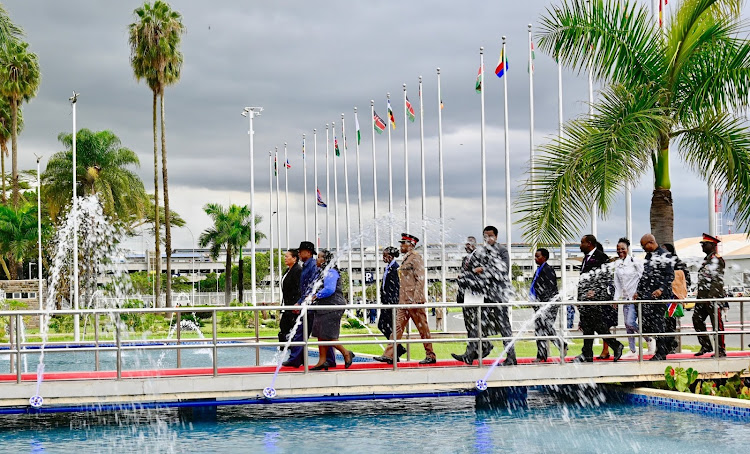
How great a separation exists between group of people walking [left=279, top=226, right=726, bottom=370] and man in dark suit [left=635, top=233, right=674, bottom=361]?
14 millimetres

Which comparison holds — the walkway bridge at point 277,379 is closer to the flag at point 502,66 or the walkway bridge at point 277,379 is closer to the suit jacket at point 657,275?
the suit jacket at point 657,275

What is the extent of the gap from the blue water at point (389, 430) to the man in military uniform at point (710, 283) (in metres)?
1.63

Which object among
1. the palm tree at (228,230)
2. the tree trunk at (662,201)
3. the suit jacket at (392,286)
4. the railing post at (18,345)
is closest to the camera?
the railing post at (18,345)

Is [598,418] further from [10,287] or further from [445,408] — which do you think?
[10,287]

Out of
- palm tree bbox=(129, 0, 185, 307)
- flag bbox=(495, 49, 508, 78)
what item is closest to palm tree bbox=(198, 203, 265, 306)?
palm tree bbox=(129, 0, 185, 307)

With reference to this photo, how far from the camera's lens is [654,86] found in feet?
46.5

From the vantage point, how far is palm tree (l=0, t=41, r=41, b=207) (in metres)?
55.9

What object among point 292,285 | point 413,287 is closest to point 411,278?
point 413,287

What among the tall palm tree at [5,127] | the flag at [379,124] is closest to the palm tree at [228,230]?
the tall palm tree at [5,127]

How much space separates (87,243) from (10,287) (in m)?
6.07

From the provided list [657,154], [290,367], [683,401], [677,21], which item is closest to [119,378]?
[290,367]

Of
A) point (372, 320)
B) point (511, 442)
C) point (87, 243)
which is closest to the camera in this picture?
point (511, 442)

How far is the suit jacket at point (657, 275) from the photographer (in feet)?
42.7

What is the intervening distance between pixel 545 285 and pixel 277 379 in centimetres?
396
